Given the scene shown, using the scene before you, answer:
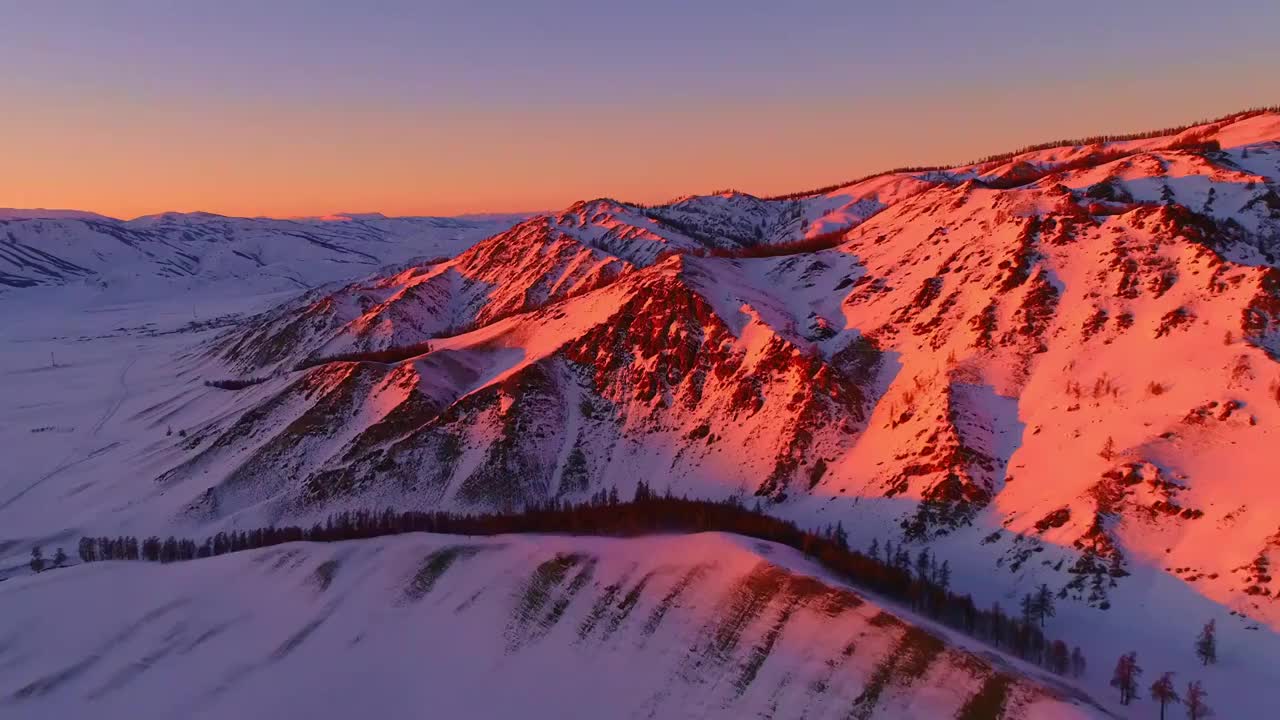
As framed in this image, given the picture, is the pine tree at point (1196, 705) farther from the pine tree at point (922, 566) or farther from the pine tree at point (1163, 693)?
the pine tree at point (922, 566)

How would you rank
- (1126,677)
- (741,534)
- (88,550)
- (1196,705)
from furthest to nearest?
(88,550)
(741,534)
(1126,677)
(1196,705)

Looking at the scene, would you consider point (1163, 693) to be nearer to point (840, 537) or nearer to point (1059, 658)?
point (1059, 658)

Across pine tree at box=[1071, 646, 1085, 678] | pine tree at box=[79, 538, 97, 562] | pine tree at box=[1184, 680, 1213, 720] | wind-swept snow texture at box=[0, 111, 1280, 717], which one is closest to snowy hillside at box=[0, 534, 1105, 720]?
pine tree at box=[1071, 646, 1085, 678]

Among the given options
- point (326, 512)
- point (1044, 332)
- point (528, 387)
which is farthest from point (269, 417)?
point (1044, 332)

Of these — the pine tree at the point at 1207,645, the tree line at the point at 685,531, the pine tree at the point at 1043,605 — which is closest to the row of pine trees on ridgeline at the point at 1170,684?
the pine tree at the point at 1207,645

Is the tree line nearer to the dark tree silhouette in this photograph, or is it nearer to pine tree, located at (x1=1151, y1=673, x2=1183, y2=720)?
the dark tree silhouette

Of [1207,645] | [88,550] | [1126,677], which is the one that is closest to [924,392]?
[1207,645]

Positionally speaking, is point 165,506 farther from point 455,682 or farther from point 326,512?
point 455,682

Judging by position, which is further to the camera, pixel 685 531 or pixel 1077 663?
pixel 685 531
